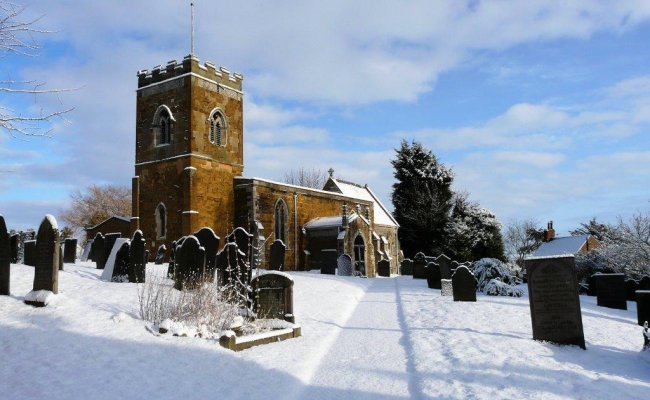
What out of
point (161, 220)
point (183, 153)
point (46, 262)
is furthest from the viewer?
point (161, 220)

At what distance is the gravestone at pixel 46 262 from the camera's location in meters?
7.08

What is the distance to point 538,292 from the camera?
7.66 metres

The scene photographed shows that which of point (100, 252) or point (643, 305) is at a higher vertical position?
point (100, 252)

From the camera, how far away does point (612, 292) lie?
13203 mm

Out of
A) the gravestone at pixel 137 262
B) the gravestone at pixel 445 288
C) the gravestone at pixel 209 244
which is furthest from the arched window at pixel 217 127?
the gravestone at pixel 445 288

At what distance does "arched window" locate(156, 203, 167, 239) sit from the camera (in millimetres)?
26683

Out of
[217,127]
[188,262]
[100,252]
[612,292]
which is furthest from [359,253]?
[188,262]

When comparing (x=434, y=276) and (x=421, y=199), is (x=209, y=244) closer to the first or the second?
(x=434, y=276)

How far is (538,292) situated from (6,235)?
9.07 meters

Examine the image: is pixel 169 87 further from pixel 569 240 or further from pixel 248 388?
pixel 569 240

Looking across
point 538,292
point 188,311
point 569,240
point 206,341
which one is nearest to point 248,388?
point 206,341

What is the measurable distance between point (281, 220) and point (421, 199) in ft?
58.9

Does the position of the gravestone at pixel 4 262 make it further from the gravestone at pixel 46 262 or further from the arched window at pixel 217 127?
the arched window at pixel 217 127

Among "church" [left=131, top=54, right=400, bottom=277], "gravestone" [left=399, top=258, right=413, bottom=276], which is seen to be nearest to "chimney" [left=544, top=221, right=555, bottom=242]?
"gravestone" [left=399, top=258, right=413, bottom=276]
